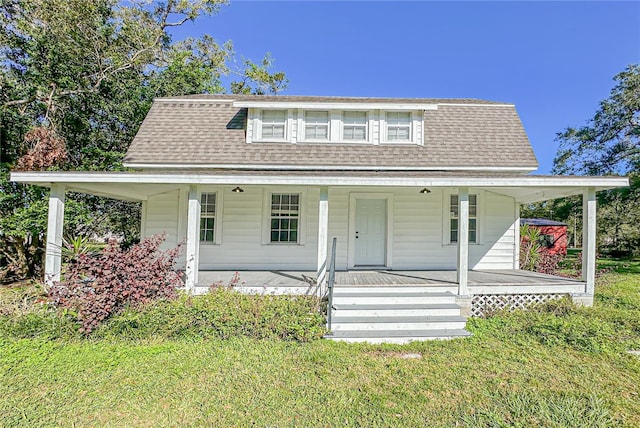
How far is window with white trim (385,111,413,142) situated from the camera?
9.35m

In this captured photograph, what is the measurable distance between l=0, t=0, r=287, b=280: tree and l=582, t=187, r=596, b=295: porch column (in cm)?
1376

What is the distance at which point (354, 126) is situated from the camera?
9.30m

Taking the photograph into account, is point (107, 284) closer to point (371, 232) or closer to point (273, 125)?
point (273, 125)

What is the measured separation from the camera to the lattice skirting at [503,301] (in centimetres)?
656

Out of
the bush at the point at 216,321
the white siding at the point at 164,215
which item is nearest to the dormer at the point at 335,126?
the white siding at the point at 164,215

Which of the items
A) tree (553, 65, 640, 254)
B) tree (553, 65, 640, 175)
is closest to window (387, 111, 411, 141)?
tree (553, 65, 640, 254)

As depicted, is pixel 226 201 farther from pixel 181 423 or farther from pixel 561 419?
pixel 561 419

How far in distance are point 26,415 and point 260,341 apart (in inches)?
107

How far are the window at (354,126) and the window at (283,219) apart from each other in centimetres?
247

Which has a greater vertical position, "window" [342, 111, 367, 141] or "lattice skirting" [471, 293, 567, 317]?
"window" [342, 111, 367, 141]

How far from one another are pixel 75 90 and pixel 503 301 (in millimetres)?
15320

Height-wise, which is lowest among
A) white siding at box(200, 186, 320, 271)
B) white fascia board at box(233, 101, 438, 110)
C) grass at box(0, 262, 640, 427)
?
grass at box(0, 262, 640, 427)

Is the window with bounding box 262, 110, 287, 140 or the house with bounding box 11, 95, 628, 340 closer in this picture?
the house with bounding box 11, 95, 628, 340

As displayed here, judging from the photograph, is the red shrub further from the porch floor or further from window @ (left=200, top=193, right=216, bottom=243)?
window @ (left=200, top=193, right=216, bottom=243)
